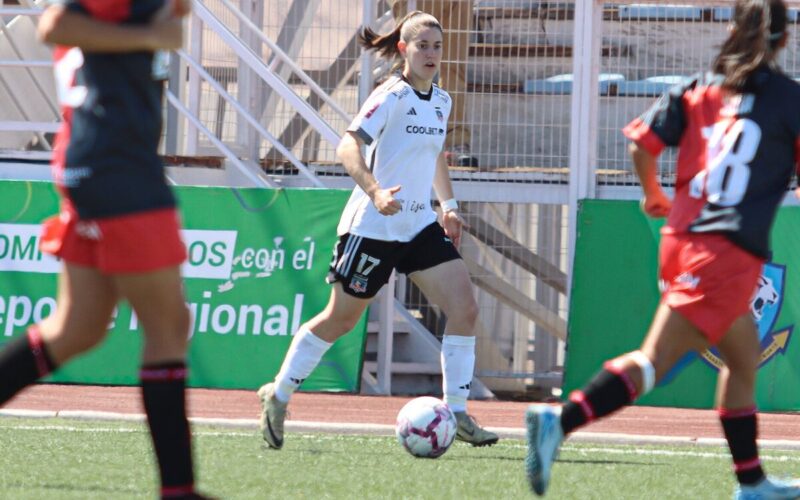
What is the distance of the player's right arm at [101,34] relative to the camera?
3.97m

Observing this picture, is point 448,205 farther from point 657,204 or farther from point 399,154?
point 657,204

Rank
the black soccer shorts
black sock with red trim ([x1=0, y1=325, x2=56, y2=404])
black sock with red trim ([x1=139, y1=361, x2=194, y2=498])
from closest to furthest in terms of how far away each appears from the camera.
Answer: black sock with red trim ([x1=139, y1=361, x2=194, y2=498])
black sock with red trim ([x1=0, y1=325, x2=56, y2=404])
the black soccer shorts

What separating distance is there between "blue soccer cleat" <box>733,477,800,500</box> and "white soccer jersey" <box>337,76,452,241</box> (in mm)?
→ 2718

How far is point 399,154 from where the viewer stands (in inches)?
301

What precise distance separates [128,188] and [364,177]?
313cm

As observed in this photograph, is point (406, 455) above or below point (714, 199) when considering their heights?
below

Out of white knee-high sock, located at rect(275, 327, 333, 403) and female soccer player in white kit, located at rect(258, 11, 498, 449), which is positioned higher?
female soccer player in white kit, located at rect(258, 11, 498, 449)

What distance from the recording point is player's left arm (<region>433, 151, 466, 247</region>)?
7766 mm

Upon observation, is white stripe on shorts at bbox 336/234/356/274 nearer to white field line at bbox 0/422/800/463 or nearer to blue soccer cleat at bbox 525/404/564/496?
white field line at bbox 0/422/800/463

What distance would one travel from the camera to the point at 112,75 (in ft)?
13.2

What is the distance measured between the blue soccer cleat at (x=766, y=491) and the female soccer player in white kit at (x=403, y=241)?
7.70 ft

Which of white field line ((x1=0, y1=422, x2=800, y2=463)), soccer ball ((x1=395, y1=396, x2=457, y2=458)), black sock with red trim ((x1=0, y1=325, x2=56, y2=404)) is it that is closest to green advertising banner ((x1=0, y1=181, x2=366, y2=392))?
white field line ((x1=0, y1=422, x2=800, y2=463))

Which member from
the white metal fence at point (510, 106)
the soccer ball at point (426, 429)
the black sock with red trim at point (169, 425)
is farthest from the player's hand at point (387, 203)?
the white metal fence at point (510, 106)

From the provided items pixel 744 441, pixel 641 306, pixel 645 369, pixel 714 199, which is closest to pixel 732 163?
pixel 714 199
